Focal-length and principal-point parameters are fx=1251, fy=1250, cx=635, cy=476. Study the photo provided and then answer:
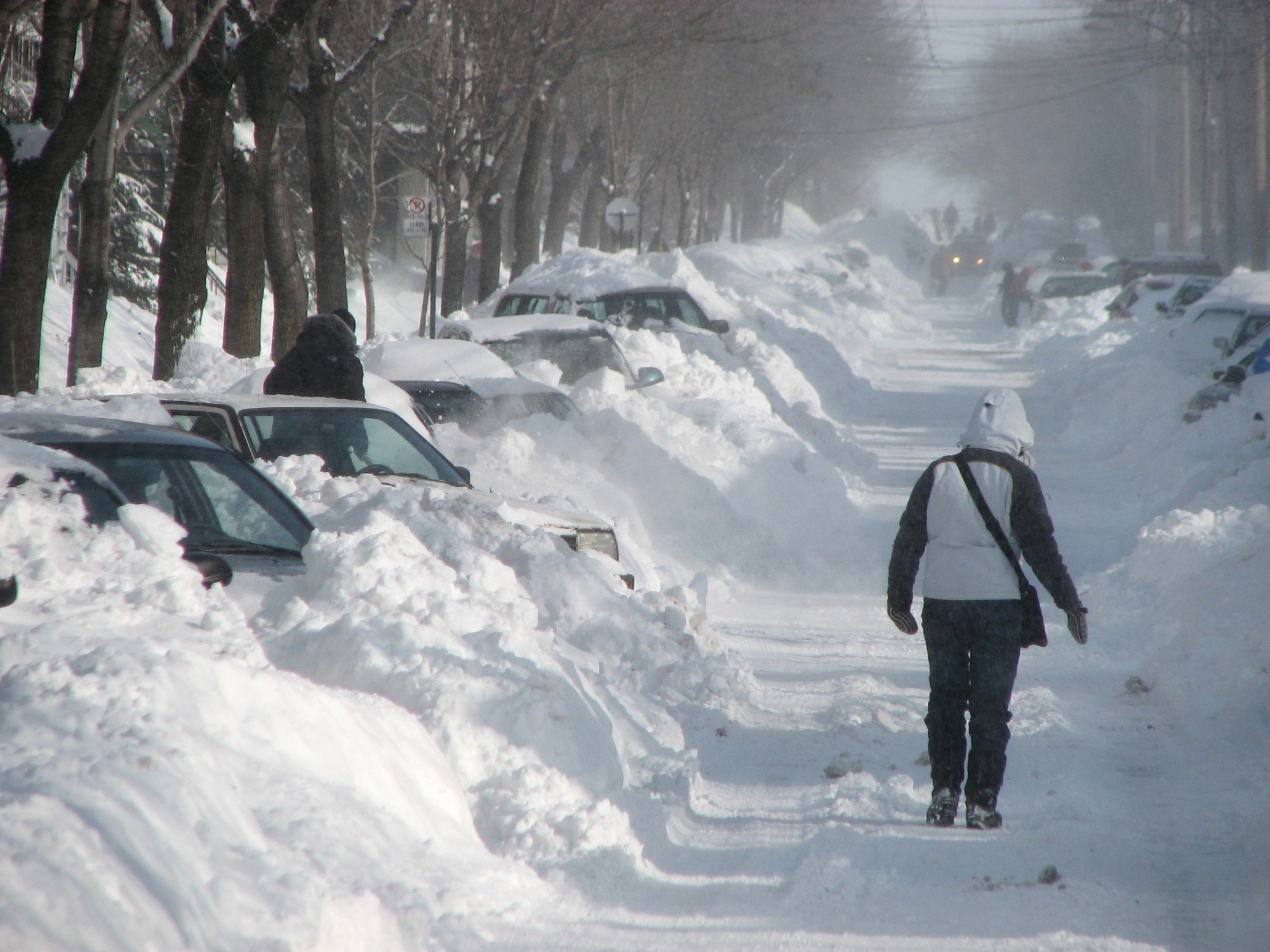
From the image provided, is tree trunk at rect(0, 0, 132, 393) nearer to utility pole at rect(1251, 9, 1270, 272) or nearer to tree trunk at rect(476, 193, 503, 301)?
tree trunk at rect(476, 193, 503, 301)

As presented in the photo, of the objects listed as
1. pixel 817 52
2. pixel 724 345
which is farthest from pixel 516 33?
pixel 817 52

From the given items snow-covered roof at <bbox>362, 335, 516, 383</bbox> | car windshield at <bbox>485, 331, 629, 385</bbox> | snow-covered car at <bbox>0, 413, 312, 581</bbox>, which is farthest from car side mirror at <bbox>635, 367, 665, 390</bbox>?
snow-covered car at <bbox>0, 413, 312, 581</bbox>

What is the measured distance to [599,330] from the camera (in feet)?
42.8

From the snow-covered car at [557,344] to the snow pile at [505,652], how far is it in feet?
20.4

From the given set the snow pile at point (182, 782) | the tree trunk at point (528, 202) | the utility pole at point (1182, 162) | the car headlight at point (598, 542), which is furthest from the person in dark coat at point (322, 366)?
the utility pole at point (1182, 162)

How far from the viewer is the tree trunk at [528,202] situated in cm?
2419

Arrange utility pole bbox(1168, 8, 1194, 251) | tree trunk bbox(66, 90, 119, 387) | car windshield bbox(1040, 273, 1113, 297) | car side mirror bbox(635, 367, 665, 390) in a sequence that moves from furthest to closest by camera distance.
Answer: utility pole bbox(1168, 8, 1194, 251) < car windshield bbox(1040, 273, 1113, 297) < car side mirror bbox(635, 367, 665, 390) < tree trunk bbox(66, 90, 119, 387)

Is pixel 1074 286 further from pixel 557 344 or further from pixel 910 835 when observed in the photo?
pixel 910 835

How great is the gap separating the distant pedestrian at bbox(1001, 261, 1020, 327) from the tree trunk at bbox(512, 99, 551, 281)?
56.0 ft

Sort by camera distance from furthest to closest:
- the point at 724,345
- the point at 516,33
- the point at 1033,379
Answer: the point at 1033,379 → the point at 516,33 → the point at 724,345

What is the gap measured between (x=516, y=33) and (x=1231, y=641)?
16.6 meters

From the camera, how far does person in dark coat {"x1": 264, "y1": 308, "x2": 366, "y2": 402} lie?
8.70 metres

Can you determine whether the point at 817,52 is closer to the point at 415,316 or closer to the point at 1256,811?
the point at 415,316

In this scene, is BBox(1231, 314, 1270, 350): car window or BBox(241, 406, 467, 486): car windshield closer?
BBox(241, 406, 467, 486): car windshield
